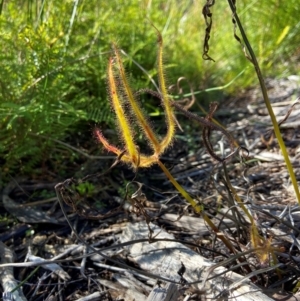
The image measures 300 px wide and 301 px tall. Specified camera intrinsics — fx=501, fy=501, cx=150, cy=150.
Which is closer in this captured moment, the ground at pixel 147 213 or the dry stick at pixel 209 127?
the dry stick at pixel 209 127

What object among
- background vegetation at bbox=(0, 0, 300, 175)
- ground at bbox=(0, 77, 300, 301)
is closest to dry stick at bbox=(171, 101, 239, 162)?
ground at bbox=(0, 77, 300, 301)

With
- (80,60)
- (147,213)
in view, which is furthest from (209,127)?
(80,60)

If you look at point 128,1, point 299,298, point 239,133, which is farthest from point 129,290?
point 128,1

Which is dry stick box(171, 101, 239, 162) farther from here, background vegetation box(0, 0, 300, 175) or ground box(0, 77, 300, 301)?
background vegetation box(0, 0, 300, 175)

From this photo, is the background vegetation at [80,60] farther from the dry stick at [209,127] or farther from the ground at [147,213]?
the dry stick at [209,127]

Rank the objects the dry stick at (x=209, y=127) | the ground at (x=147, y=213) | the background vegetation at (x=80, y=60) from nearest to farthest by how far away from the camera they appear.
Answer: the dry stick at (x=209, y=127) → the ground at (x=147, y=213) → the background vegetation at (x=80, y=60)

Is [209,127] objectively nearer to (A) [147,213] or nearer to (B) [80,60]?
(A) [147,213]

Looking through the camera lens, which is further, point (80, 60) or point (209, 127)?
point (80, 60)

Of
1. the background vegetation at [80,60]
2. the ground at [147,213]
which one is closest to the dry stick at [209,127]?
the ground at [147,213]

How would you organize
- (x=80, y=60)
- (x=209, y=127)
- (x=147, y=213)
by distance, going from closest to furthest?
(x=209, y=127)
(x=147, y=213)
(x=80, y=60)
